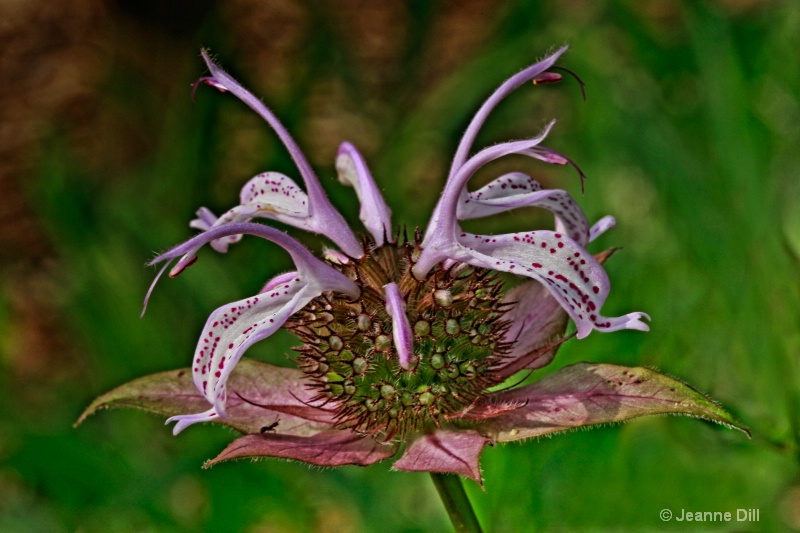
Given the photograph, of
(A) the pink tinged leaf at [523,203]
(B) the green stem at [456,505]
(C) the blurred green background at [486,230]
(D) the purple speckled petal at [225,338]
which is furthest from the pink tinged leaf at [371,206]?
(C) the blurred green background at [486,230]

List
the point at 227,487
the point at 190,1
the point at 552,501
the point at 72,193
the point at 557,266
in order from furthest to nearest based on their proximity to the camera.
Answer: the point at 190,1
the point at 72,193
the point at 227,487
the point at 552,501
the point at 557,266

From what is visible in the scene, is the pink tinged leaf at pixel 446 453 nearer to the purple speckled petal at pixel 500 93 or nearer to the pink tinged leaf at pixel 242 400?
the pink tinged leaf at pixel 242 400

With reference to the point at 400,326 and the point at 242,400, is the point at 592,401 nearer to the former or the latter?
the point at 400,326

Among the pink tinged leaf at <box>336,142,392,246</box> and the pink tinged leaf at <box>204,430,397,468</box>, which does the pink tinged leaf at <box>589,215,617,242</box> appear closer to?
the pink tinged leaf at <box>336,142,392,246</box>

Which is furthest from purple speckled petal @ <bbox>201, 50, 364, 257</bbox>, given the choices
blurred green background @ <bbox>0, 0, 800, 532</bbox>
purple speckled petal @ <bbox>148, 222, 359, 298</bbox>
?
blurred green background @ <bbox>0, 0, 800, 532</bbox>

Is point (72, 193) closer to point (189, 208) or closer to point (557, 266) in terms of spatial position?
point (189, 208)

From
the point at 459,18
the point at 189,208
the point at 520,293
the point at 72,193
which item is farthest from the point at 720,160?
the point at 459,18
